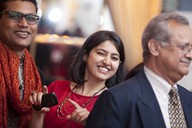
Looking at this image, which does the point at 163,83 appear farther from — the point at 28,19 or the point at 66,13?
the point at 66,13

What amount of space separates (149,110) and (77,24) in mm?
2882

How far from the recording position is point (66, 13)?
14.5ft

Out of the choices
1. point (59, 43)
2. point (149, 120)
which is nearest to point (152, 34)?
point (149, 120)

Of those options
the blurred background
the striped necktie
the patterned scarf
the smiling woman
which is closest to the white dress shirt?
the striped necktie

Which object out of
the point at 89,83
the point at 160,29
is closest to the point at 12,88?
the point at 89,83

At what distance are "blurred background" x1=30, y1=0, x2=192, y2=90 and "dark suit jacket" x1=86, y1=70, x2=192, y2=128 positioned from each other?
2.50 m

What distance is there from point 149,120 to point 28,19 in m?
1.03

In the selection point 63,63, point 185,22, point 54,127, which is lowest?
point 63,63

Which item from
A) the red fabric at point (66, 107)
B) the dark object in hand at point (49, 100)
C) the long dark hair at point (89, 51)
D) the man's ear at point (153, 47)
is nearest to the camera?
the man's ear at point (153, 47)

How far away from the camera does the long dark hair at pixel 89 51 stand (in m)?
2.20

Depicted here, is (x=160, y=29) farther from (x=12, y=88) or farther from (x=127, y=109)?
(x=12, y=88)

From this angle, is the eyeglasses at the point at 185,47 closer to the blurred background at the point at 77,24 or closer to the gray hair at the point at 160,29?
the gray hair at the point at 160,29

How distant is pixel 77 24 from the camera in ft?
14.4

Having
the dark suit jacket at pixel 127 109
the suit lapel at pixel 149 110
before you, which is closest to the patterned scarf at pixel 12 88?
the dark suit jacket at pixel 127 109
